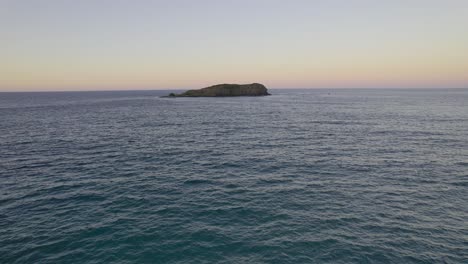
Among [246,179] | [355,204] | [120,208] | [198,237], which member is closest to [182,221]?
[198,237]

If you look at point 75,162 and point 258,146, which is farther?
point 258,146

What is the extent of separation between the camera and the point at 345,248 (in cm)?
1680

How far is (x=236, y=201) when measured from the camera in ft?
77.4

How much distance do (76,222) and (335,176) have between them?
82.9 ft

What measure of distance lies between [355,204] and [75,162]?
112ft

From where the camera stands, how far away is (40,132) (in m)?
56.4

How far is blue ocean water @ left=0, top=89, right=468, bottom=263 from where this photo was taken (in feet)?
55.2

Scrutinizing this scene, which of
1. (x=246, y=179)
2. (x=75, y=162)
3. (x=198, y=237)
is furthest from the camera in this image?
(x=75, y=162)

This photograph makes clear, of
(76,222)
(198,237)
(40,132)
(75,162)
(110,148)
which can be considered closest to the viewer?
(198,237)

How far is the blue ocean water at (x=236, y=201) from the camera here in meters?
16.8

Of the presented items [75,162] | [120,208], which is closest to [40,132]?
[75,162]

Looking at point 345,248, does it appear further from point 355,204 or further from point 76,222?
point 76,222

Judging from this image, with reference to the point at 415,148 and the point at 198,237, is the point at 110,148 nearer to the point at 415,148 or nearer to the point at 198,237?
the point at 198,237

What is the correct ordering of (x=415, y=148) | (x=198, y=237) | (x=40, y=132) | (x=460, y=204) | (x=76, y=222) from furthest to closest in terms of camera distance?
(x=40, y=132)
(x=415, y=148)
(x=460, y=204)
(x=76, y=222)
(x=198, y=237)
